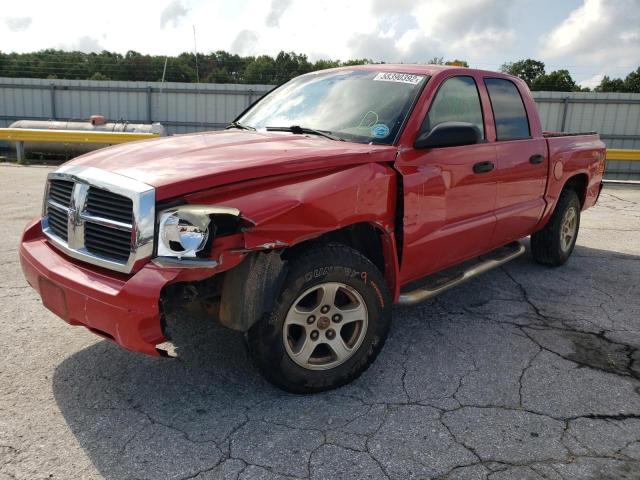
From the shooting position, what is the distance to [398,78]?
Answer: 154 inches

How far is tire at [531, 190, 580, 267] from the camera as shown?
5645mm

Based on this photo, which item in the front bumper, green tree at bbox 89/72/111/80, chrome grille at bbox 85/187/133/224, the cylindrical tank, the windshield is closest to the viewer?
the front bumper

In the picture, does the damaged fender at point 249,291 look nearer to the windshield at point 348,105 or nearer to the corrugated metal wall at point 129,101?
the windshield at point 348,105

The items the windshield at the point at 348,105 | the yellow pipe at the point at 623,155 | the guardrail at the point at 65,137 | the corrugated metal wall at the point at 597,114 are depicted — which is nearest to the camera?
the windshield at the point at 348,105

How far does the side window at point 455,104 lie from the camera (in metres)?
3.76

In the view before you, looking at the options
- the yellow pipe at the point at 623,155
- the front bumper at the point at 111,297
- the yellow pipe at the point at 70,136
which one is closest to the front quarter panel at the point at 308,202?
the front bumper at the point at 111,297

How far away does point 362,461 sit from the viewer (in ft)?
8.16

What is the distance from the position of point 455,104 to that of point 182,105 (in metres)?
19.1

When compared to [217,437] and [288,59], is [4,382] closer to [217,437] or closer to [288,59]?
[217,437]

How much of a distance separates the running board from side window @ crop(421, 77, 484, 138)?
1.09 m

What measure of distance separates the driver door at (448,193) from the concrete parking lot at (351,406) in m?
0.62

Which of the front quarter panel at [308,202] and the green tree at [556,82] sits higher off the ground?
the green tree at [556,82]

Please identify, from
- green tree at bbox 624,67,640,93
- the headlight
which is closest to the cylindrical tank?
the headlight

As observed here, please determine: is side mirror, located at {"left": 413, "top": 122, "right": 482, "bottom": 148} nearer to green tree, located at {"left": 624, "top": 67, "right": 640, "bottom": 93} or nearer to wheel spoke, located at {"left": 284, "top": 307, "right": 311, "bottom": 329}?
wheel spoke, located at {"left": 284, "top": 307, "right": 311, "bottom": 329}
